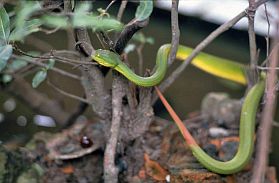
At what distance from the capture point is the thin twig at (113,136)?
1.53 m

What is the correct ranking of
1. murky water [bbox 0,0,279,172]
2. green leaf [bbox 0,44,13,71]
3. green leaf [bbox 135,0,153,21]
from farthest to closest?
murky water [bbox 0,0,279,172]
green leaf [bbox 135,0,153,21]
green leaf [bbox 0,44,13,71]

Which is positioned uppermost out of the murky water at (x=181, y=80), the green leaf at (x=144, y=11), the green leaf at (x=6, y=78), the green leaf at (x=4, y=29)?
the green leaf at (x=144, y=11)

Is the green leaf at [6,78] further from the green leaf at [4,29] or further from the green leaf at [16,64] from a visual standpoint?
the green leaf at [4,29]

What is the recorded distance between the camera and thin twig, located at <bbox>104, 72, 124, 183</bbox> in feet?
5.02

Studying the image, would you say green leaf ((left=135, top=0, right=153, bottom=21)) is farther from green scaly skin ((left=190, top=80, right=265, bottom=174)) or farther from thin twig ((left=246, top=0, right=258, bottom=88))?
green scaly skin ((left=190, top=80, right=265, bottom=174))

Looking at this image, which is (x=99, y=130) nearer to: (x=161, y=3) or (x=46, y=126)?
(x=46, y=126)

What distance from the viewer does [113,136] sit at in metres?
1.56

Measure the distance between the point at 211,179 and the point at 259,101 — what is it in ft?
1.21

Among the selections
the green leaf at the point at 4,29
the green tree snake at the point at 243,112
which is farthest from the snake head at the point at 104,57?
the green leaf at the point at 4,29

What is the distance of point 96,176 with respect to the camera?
5.59ft

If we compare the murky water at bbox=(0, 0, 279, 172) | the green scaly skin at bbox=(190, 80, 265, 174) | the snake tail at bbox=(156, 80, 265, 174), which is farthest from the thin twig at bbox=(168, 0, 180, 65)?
the murky water at bbox=(0, 0, 279, 172)

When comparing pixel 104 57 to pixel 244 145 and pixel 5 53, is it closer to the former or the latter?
pixel 5 53

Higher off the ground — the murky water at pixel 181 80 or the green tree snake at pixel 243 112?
the green tree snake at pixel 243 112

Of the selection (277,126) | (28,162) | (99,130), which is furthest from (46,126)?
(277,126)
